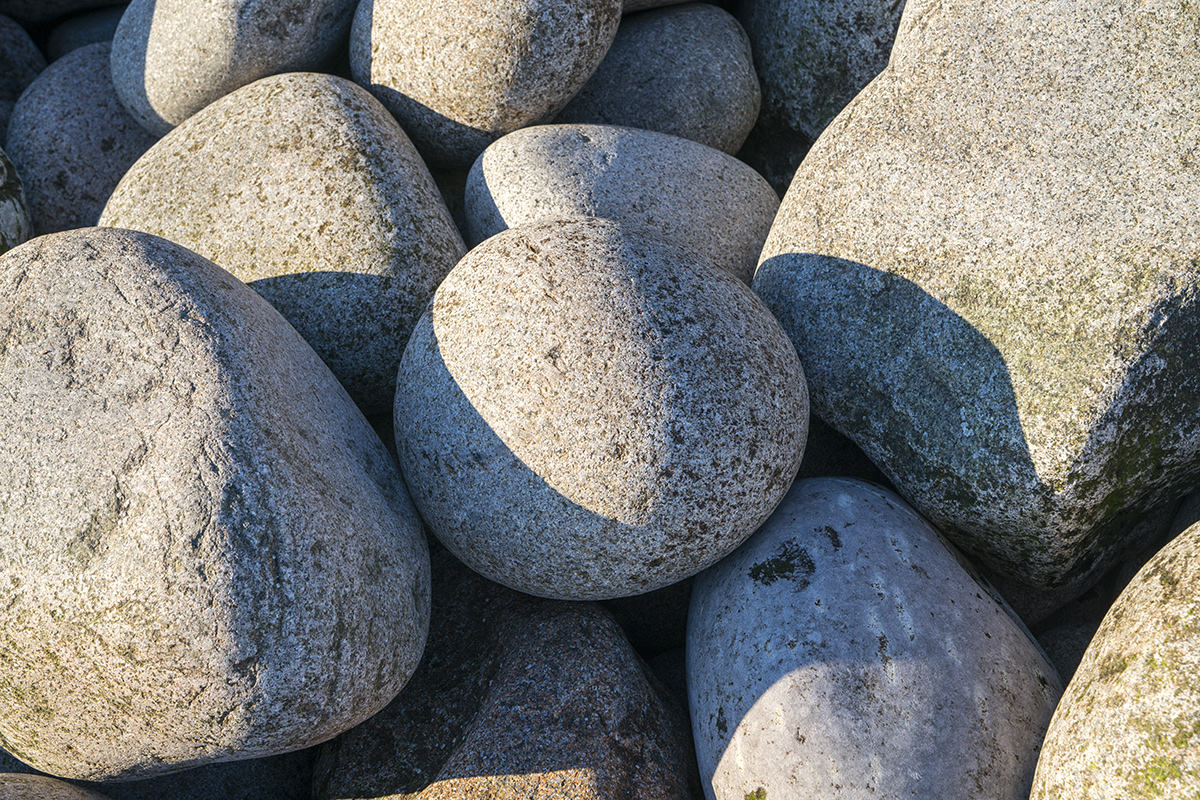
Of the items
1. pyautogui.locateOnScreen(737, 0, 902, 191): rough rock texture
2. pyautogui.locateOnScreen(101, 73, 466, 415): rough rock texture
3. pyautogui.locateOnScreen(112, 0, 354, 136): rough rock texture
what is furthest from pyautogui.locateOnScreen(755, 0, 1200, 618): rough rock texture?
pyautogui.locateOnScreen(112, 0, 354, 136): rough rock texture

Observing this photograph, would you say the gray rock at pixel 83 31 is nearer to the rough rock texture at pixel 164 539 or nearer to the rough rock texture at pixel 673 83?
the rough rock texture at pixel 673 83

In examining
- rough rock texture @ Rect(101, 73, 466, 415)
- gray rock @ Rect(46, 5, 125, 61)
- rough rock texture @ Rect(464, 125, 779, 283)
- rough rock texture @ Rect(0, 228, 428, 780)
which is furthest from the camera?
gray rock @ Rect(46, 5, 125, 61)

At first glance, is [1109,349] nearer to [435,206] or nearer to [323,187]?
[435,206]

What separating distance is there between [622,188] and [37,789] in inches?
91.8

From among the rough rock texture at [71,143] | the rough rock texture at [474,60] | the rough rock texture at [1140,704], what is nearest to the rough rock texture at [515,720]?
the rough rock texture at [1140,704]

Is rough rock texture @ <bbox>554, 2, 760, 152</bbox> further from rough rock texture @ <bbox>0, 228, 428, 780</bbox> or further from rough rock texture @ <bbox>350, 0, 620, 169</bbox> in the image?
rough rock texture @ <bbox>0, 228, 428, 780</bbox>

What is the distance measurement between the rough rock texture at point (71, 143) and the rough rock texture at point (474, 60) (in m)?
1.17

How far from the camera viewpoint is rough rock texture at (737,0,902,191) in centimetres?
367

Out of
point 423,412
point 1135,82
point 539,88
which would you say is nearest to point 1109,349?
point 1135,82

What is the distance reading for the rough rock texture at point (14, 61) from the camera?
4328 mm

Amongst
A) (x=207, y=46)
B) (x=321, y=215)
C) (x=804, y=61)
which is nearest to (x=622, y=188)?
(x=321, y=215)

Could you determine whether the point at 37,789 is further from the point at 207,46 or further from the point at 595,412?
the point at 207,46

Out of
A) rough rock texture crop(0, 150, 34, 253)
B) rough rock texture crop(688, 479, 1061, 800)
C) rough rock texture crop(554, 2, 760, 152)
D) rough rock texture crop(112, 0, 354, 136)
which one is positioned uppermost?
rough rock texture crop(554, 2, 760, 152)

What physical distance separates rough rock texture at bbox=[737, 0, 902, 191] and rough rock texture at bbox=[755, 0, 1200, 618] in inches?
31.2
